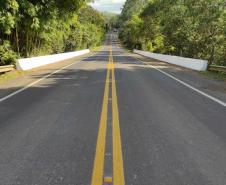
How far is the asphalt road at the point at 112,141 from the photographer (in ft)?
13.9

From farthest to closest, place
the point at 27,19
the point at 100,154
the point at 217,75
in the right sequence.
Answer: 1. the point at 27,19
2. the point at 217,75
3. the point at 100,154

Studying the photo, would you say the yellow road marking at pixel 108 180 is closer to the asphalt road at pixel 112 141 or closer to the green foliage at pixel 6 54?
the asphalt road at pixel 112 141

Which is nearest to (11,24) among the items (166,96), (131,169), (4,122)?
(166,96)

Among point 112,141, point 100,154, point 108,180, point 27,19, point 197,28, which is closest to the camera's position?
point 108,180

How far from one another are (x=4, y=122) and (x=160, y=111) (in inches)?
147

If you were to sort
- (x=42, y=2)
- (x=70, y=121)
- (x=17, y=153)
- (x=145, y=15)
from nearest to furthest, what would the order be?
(x=17, y=153) → (x=70, y=121) → (x=42, y=2) → (x=145, y=15)

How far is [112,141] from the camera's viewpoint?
563cm

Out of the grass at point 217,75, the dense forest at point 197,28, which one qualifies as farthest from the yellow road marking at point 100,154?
the dense forest at point 197,28

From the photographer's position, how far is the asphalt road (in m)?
4.22

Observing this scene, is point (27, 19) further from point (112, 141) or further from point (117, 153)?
point (117, 153)

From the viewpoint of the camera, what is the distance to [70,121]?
7.05 m

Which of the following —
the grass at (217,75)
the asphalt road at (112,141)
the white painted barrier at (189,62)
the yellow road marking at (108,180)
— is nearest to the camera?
the yellow road marking at (108,180)

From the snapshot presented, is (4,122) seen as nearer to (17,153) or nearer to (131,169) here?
(17,153)

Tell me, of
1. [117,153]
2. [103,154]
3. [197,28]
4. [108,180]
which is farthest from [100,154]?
[197,28]
